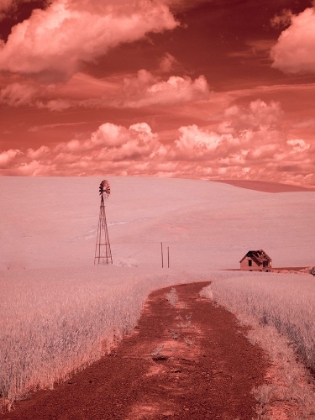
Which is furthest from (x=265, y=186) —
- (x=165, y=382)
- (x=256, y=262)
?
(x=165, y=382)

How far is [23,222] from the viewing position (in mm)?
89812

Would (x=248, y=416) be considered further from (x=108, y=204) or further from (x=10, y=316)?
(x=108, y=204)

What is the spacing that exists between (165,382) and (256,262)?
55.5m

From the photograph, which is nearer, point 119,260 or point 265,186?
point 119,260

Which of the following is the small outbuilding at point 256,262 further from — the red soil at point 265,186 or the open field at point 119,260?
the red soil at point 265,186

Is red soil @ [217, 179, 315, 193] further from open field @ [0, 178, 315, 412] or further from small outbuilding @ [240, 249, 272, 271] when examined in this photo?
small outbuilding @ [240, 249, 272, 271]

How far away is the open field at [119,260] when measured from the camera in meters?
12.3

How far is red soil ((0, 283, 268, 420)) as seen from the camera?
850 centimetres

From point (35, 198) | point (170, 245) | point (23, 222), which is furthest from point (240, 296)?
point (35, 198)

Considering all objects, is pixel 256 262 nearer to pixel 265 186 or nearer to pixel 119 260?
pixel 119 260

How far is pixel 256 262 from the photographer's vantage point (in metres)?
64.3

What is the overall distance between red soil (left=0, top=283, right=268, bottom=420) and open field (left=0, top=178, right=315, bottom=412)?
2.25ft

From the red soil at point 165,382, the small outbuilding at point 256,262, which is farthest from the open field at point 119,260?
the small outbuilding at point 256,262

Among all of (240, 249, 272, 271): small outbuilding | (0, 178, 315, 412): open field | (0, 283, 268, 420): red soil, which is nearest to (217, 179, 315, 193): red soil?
(0, 178, 315, 412): open field
